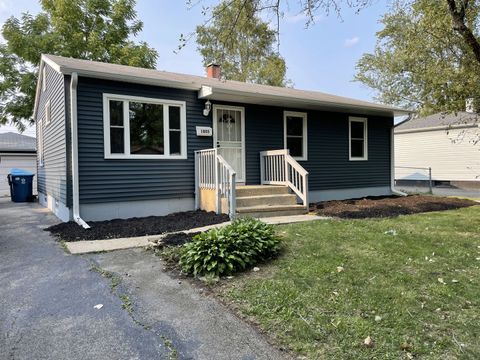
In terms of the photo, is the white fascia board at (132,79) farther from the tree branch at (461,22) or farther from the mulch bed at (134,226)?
the tree branch at (461,22)

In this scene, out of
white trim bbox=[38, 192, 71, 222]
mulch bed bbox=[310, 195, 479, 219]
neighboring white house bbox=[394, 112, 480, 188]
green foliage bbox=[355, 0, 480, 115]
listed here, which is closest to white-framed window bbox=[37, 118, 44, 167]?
white trim bbox=[38, 192, 71, 222]

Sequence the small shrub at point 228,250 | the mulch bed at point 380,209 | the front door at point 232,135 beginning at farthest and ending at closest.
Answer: the front door at point 232,135 < the mulch bed at point 380,209 < the small shrub at point 228,250

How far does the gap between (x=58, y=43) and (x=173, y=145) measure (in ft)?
44.7

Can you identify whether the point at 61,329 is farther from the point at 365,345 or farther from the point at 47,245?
the point at 47,245

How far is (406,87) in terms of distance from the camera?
2623cm

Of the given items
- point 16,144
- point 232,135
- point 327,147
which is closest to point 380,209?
point 327,147

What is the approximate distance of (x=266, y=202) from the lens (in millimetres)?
7707

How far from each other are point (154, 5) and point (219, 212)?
391 cm

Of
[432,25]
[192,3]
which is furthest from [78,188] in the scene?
[432,25]

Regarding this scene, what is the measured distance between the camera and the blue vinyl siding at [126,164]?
7074 mm

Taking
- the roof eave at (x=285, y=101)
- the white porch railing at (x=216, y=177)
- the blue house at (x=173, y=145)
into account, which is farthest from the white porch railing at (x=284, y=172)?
the white porch railing at (x=216, y=177)

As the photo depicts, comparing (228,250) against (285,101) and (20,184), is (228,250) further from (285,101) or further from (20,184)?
(20,184)

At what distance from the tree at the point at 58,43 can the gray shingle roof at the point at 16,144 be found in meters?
1.08

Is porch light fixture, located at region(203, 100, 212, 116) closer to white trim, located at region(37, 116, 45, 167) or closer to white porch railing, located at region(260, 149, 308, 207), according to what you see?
white porch railing, located at region(260, 149, 308, 207)
